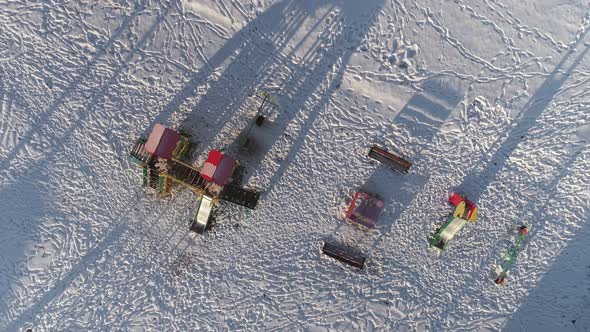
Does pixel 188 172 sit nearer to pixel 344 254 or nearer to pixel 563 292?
pixel 344 254

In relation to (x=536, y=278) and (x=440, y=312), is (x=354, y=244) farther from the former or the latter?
(x=536, y=278)

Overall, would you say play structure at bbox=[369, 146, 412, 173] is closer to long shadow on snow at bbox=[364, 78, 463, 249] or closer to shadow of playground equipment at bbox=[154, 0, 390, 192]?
long shadow on snow at bbox=[364, 78, 463, 249]

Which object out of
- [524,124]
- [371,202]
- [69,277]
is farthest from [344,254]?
[69,277]

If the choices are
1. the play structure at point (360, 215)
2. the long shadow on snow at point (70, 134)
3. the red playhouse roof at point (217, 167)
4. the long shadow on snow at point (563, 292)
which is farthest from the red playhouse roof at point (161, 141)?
the long shadow on snow at point (563, 292)

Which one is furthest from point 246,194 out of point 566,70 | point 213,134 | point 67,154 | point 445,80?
point 566,70

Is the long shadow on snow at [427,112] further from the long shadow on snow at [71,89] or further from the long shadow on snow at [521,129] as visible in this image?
the long shadow on snow at [71,89]

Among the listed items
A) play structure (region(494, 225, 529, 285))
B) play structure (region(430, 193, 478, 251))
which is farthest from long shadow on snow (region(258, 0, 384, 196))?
play structure (region(494, 225, 529, 285))
